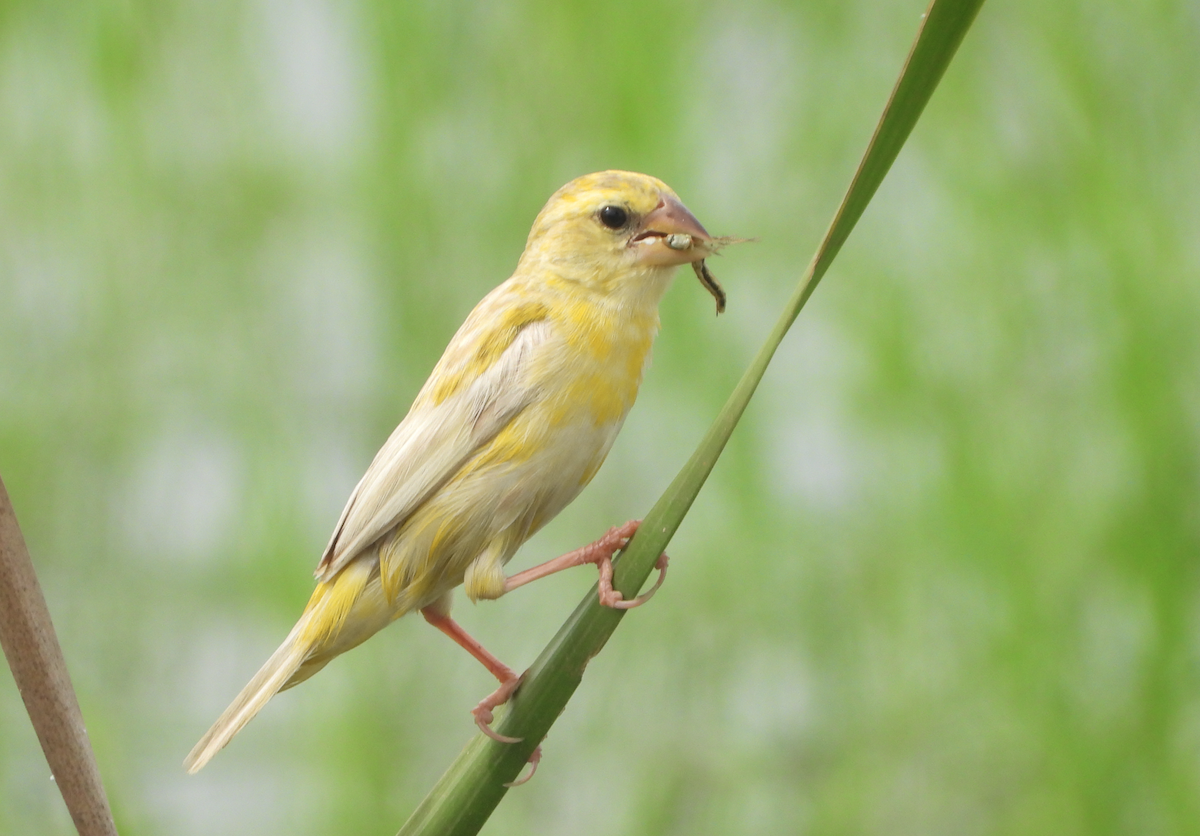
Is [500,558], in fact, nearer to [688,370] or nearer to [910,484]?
[688,370]

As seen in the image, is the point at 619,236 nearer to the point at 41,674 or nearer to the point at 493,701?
the point at 493,701

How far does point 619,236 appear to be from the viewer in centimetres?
102

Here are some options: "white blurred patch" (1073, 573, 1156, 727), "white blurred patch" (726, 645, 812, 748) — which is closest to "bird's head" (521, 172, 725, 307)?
"white blurred patch" (726, 645, 812, 748)

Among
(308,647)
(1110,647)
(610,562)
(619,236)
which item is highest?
(619,236)

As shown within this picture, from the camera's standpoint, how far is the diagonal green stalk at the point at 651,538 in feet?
1.78

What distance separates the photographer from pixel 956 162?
241 centimetres

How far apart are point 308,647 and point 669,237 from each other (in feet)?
1.80

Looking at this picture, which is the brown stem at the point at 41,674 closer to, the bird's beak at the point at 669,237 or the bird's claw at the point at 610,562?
the bird's claw at the point at 610,562

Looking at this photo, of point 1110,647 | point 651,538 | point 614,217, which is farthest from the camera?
point 1110,647

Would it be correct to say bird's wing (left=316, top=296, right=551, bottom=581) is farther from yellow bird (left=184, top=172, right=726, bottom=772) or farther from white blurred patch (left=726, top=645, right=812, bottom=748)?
white blurred patch (left=726, top=645, right=812, bottom=748)

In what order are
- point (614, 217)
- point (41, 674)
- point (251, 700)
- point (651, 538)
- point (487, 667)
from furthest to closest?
point (487, 667), point (614, 217), point (251, 700), point (651, 538), point (41, 674)

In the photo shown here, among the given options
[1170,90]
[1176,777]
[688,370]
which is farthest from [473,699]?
[1170,90]

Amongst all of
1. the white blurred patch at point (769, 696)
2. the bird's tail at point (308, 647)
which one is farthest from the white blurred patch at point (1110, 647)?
the bird's tail at point (308, 647)

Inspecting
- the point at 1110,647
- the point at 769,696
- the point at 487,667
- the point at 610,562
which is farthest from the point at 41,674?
the point at 1110,647
